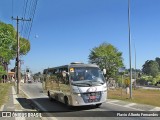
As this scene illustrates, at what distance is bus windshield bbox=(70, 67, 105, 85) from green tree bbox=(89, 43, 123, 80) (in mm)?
52490

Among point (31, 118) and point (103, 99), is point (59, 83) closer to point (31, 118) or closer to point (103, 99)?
point (103, 99)

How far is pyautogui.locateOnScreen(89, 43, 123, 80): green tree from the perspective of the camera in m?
72.2

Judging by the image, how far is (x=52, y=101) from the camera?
25719 millimetres

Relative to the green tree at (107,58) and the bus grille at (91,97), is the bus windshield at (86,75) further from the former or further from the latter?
the green tree at (107,58)

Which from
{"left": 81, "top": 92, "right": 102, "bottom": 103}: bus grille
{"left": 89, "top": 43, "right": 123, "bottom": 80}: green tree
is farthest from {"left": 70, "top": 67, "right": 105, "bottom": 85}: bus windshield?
{"left": 89, "top": 43, "right": 123, "bottom": 80}: green tree

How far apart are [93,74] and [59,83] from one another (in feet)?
9.53

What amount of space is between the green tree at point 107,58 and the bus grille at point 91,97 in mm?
53427

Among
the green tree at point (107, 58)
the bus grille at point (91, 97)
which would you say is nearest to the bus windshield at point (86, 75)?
the bus grille at point (91, 97)

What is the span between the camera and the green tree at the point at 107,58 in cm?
7225

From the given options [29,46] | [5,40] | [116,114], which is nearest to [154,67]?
[29,46]

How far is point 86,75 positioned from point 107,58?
54.6m

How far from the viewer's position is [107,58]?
72.9 meters

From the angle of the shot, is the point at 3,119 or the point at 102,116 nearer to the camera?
the point at 3,119

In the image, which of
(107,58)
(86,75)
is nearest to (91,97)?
(86,75)
